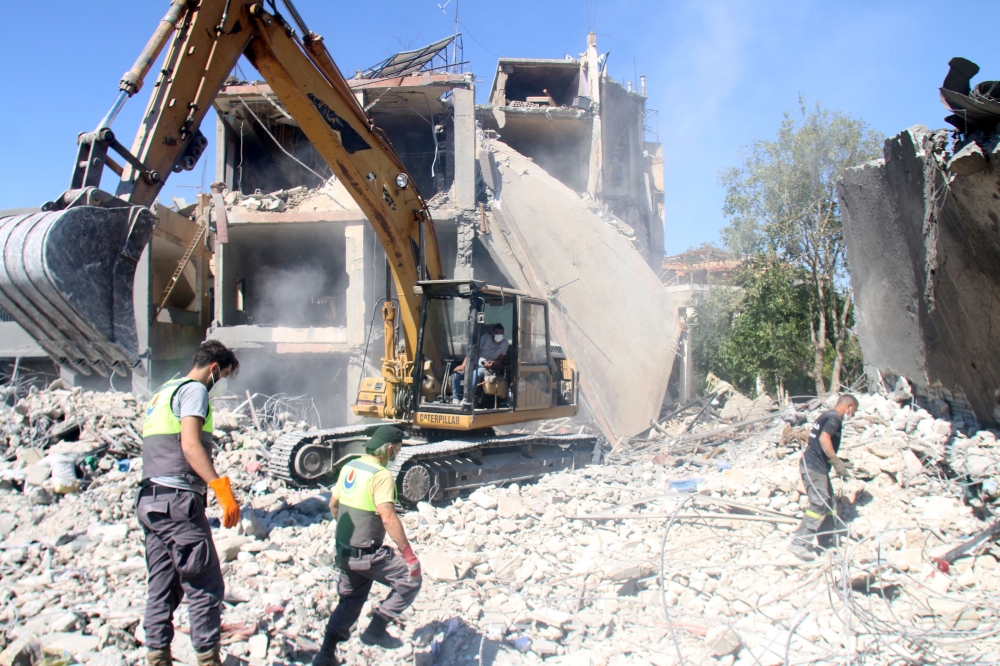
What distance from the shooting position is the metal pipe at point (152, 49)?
4.37 meters

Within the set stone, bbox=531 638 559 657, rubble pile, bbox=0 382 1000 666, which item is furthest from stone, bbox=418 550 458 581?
stone, bbox=531 638 559 657

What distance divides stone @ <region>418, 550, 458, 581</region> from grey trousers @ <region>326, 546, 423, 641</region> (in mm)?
1075

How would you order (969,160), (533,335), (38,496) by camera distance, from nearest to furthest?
(969,160)
(38,496)
(533,335)

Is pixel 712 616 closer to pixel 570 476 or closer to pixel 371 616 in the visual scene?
pixel 371 616

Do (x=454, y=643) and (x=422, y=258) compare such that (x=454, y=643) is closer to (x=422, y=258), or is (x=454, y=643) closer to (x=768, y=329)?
(x=422, y=258)

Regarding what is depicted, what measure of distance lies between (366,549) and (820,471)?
12.6ft

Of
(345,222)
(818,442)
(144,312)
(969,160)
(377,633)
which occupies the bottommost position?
(377,633)

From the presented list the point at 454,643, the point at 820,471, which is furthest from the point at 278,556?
the point at 820,471

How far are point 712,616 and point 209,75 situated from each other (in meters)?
5.54

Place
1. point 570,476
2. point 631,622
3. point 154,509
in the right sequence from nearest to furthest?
point 154,509, point 631,622, point 570,476

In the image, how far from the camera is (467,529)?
5852 millimetres

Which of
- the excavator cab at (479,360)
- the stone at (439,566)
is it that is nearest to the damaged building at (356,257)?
the excavator cab at (479,360)

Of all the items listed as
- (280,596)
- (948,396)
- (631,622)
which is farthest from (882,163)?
(280,596)

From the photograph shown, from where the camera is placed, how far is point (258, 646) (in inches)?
143
